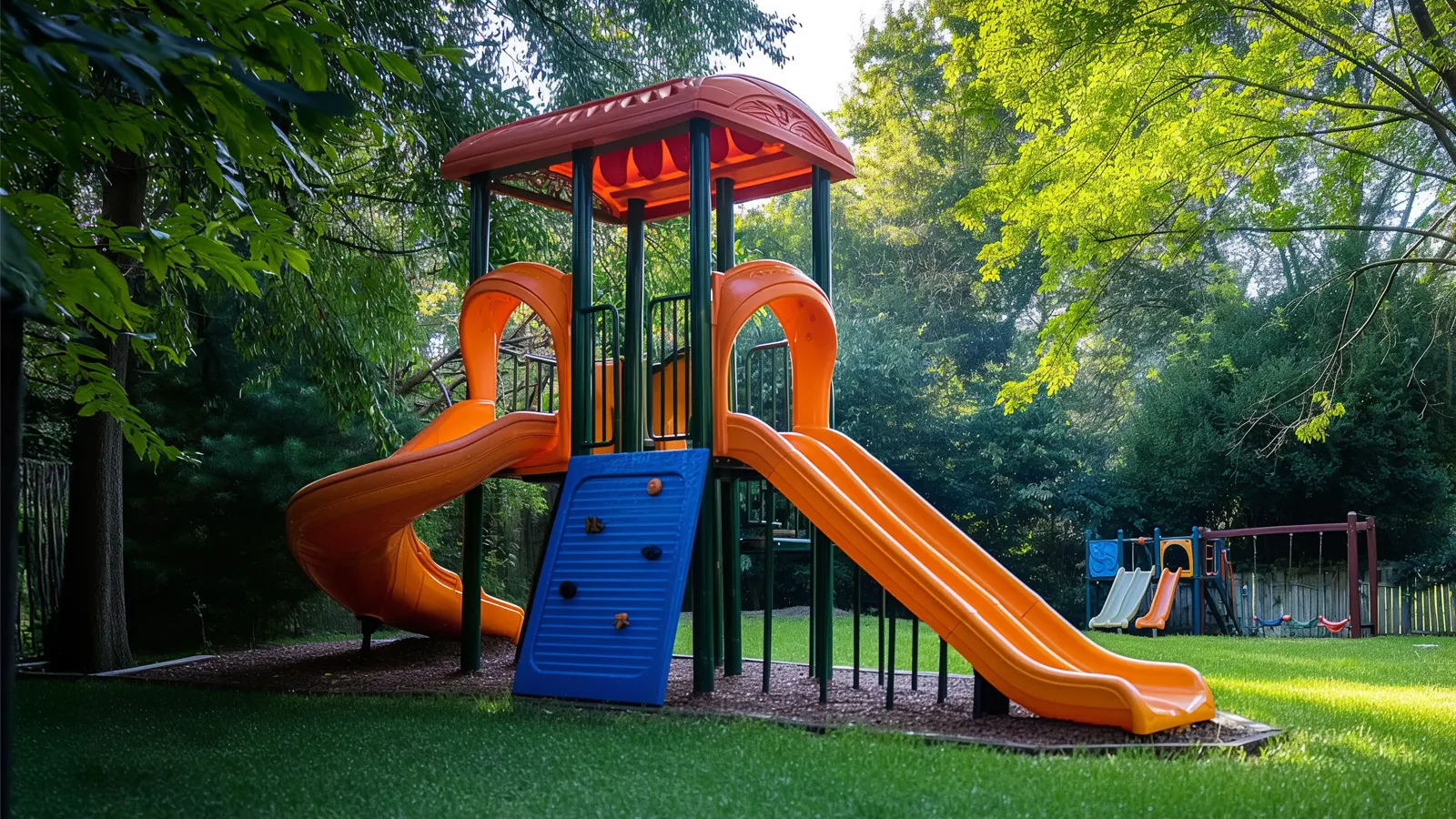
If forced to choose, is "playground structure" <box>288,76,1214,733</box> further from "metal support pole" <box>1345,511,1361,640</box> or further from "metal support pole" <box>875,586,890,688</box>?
"metal support pole" <box>1345,511,1361,640</box>

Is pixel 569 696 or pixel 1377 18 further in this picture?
pixel 1377 18

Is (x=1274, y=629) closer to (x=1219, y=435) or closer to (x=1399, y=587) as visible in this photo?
(x=1399, y=587)

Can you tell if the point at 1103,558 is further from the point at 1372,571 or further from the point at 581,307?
the point at 581,307

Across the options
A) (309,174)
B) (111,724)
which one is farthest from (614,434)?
(309,174)

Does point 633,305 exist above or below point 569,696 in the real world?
above

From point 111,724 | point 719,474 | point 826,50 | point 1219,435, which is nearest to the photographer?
point 111,724

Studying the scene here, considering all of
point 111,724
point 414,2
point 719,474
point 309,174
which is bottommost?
point 111,724

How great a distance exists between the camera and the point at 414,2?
9.17 metres

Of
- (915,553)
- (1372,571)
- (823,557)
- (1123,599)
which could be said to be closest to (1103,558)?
(1123,599)

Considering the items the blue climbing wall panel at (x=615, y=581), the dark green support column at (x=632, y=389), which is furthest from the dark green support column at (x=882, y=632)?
the dark green support column at (x=632, y=389)

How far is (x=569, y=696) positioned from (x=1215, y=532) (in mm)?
13310

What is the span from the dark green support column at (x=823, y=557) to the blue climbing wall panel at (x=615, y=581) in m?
0.96

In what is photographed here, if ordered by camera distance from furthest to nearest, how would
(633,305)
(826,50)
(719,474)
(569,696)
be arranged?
(826,50)
(633,305)
(719,474)
(569,696)

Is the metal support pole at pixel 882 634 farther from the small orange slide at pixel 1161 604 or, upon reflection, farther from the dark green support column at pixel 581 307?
the small orange slide at pixel 1161 604
